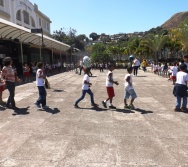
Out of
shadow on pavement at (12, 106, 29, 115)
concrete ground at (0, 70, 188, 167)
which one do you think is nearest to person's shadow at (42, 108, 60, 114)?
concrete ground at (0, 70, 188, 167)

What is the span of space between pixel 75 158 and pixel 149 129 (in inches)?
84.7

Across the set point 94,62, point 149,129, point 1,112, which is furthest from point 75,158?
point 94,62

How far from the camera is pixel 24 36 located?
21953mm

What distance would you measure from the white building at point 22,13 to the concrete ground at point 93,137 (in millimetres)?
28694

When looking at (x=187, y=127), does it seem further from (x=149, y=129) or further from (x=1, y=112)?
(x=1, y=112)

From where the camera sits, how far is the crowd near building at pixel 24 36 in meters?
19.3

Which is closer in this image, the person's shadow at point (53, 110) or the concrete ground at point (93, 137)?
the concrete ground at point (93, 137)

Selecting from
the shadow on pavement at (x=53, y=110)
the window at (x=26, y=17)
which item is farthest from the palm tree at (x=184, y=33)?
the shadow on pavement at (x=53, y=110)

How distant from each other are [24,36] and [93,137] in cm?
1848

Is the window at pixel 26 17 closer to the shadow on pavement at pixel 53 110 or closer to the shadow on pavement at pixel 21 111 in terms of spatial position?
the shadow on pavement at pixel 21 111

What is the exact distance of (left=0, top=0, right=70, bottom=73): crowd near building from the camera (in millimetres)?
19328

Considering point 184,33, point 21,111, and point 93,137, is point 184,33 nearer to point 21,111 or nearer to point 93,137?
point 21,111

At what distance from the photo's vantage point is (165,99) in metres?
9.59

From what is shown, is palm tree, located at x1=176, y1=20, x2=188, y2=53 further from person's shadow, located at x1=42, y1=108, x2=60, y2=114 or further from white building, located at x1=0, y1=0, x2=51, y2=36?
person's shadow, located at x1=42, y1=108, x2=60, y2=114
